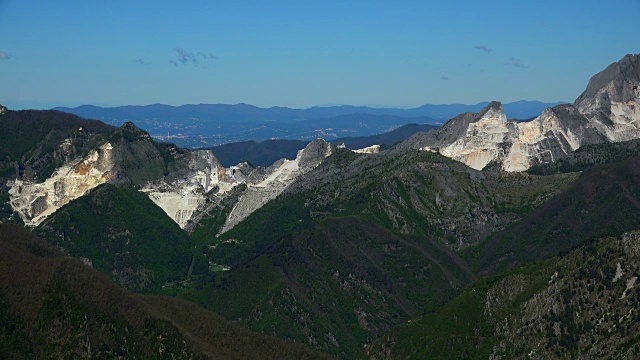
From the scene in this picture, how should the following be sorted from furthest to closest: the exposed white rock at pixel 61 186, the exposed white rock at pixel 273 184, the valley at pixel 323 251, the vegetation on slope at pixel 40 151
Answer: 1. the vegetation on slope at pixel 40 151
2. the exposed white rock at pixel 273 184
3. the exposed white rock at pixel 61 186
4. the valley at pixel 323 251

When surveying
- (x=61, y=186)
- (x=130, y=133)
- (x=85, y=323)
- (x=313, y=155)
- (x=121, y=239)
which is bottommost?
(x=121, y=239)

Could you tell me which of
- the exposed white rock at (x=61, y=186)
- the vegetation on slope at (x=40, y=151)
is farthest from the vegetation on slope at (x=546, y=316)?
the vegetation on slope at (x=40, y=151)

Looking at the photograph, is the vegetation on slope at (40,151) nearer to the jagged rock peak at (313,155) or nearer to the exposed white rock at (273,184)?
the exposed white rock at (273,184)

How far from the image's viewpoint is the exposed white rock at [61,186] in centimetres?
17388

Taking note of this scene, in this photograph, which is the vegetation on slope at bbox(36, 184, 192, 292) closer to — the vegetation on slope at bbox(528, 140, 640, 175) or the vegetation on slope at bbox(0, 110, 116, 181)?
the vegetation on slope at bbox(0, 110, 116, 181)

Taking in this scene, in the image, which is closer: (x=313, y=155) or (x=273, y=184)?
(x=273, y=184)

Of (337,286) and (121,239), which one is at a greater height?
(121,239)

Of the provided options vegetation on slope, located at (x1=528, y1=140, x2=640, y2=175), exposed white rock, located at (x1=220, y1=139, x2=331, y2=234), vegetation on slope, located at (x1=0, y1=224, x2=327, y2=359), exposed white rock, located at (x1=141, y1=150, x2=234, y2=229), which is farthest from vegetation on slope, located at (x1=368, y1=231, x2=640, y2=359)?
exposed white rock, located at (x1=141, y1=150, x2=234, y2=229)

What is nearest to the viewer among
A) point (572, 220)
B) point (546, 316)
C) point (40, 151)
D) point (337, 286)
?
point (546, 316)

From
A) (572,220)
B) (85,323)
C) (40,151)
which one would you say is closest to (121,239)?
(40,151)

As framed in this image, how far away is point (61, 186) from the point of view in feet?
589

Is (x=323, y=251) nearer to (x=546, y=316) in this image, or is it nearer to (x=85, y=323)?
(x=546, y=316)

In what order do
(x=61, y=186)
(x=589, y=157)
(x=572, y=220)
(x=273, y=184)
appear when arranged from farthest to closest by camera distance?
(x=273, y=184) < (x=589, y=157) < (x=61, y=186) < (x=572, y=220)

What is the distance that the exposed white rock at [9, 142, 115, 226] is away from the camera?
570ft
